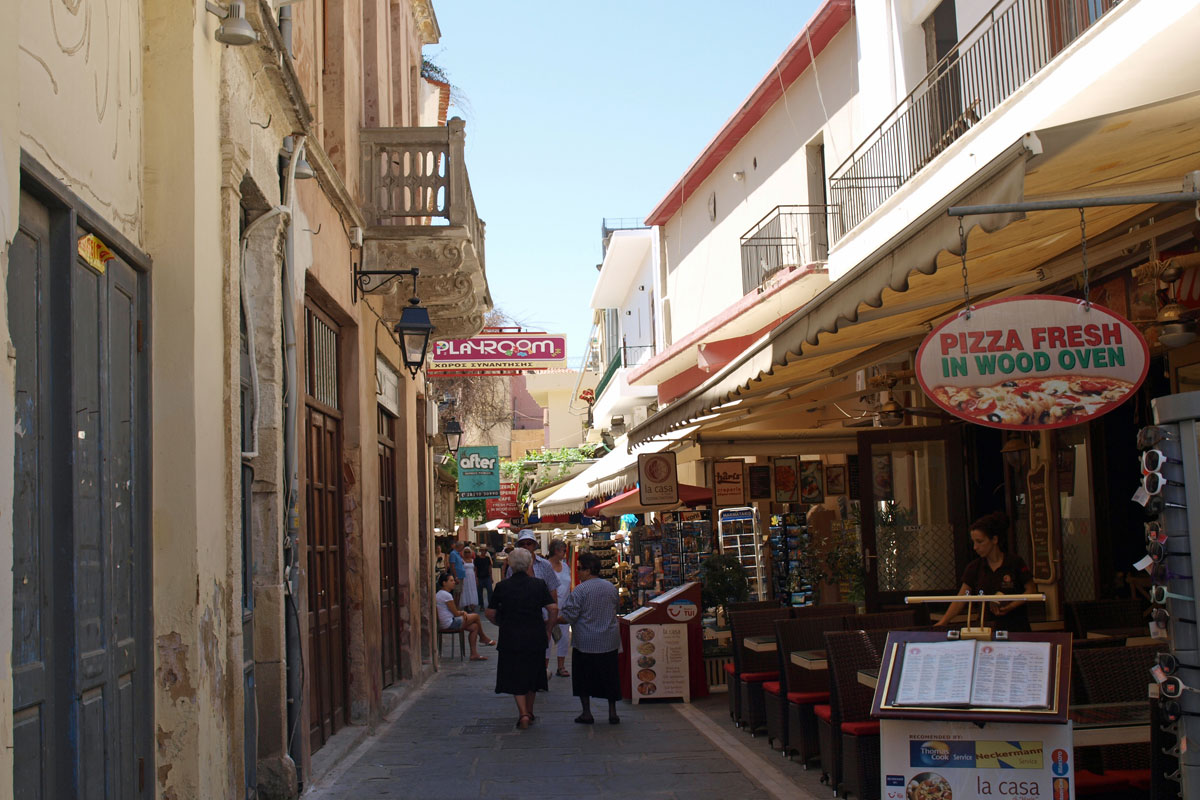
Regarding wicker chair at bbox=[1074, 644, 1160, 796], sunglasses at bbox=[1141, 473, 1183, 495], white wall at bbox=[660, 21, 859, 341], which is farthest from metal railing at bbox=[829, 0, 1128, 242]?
sunglasses at bbox=[1141, 473, 1183, 495]

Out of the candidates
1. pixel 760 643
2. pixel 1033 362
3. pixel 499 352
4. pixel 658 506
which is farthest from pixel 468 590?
pixel 1033 362

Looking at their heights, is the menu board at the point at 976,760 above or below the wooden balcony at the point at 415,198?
below

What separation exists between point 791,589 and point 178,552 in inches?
399

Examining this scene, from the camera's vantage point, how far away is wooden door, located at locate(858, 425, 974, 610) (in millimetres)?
11422

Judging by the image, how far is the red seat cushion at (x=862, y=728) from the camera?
7.18 metres

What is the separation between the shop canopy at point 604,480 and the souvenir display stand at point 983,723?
33.4 feet

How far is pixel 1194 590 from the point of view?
4.35m

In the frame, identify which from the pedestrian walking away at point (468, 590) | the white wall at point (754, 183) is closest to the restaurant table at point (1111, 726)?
the white wall at point (754, 183)

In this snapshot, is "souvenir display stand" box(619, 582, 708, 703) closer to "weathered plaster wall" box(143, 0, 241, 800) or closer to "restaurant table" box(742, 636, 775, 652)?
"restaurant table" box(742, 636, 775, 652)

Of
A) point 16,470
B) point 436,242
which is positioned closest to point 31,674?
point 16,470

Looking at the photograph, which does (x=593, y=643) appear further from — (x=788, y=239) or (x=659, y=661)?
(x=788, y=239)

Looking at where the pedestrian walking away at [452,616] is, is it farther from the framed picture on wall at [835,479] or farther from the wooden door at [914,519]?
the wooden door at [914,519]

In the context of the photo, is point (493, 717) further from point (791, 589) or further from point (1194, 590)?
point (1194, 590)

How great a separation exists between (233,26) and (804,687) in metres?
5.94
